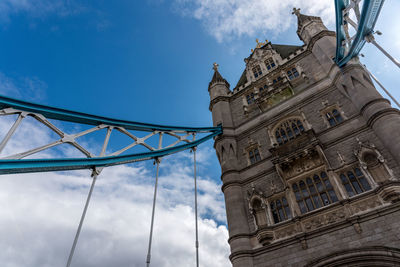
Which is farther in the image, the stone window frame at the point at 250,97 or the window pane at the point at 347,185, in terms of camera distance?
the stone window frame at the point at 250,97

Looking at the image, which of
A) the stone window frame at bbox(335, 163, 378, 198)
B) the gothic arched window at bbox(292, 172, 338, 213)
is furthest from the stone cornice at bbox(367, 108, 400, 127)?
the gothic arched window at bbox(292, 172, 338, 213)

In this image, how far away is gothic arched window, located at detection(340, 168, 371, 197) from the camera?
10500 millimetres

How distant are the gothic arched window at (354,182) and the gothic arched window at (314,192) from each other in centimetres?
62

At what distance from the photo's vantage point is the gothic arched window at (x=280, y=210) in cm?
1185

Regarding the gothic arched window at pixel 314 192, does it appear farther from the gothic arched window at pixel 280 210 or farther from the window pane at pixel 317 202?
the gothic arched window at pixel 280 210

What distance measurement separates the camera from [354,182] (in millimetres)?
10828

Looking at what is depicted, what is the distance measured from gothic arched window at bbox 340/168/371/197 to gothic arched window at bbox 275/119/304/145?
3801mm

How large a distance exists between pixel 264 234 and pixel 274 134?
21.9ft

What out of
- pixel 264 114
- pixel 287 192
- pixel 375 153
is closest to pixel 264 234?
pixel 287 192

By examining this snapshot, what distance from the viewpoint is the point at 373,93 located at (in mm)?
12172

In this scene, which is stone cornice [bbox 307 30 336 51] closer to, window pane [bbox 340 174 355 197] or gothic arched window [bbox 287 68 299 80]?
gothic arched window [bbox 287 68 299 80]

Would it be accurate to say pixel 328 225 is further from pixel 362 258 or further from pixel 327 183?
pixel 327 183

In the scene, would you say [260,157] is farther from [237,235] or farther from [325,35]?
[325,35]

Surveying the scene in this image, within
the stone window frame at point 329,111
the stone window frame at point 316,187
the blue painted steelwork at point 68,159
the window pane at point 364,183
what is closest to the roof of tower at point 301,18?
the stone window frame at point 329,111
